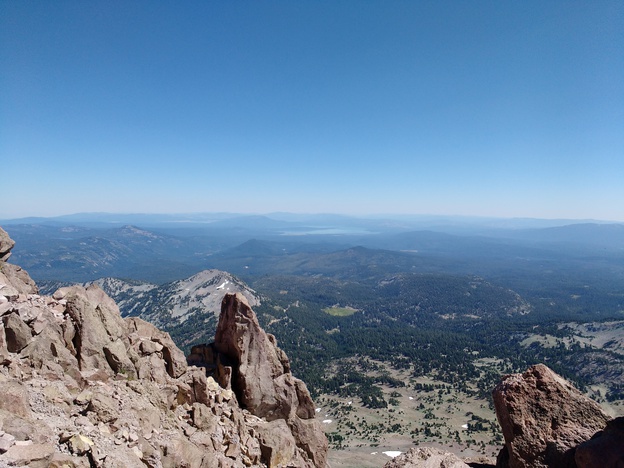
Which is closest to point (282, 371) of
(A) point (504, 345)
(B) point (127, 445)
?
(B) point (127, 445)

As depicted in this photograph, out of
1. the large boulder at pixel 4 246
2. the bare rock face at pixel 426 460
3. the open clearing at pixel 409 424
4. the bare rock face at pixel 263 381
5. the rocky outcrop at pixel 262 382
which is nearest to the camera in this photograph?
the bare rock face at pixel 426 460

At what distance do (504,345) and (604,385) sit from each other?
63034 millimetres

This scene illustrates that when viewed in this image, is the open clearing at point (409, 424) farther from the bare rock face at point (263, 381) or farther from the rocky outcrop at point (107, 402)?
the rocky outcrop at point (107, 402)

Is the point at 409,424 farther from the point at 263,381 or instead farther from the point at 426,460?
the point at 426,460

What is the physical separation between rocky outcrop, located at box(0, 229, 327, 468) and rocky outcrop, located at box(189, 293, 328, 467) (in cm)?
22

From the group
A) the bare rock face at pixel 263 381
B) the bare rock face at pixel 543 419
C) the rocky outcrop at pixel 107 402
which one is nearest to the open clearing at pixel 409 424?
the bare rock face at pixel 263 381

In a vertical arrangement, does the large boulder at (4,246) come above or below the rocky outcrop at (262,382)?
above

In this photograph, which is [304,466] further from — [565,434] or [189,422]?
[565,434]

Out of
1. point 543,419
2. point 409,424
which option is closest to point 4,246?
point 543,419

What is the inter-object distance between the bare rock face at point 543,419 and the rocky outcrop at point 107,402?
13.9 metres

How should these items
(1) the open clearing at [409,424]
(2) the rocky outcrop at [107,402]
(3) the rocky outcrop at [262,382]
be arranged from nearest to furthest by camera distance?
(2) the rocky outcrop at [107,402] < (3) the rocky outcrop at [262,382] < (1) the open clearing at [409,424]

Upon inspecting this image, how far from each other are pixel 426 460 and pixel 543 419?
5.48m

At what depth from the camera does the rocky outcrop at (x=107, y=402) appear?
1198 centimetres

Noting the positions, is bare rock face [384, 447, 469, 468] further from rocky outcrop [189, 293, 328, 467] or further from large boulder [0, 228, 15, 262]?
large boulder [0, 228, 15, 262]
